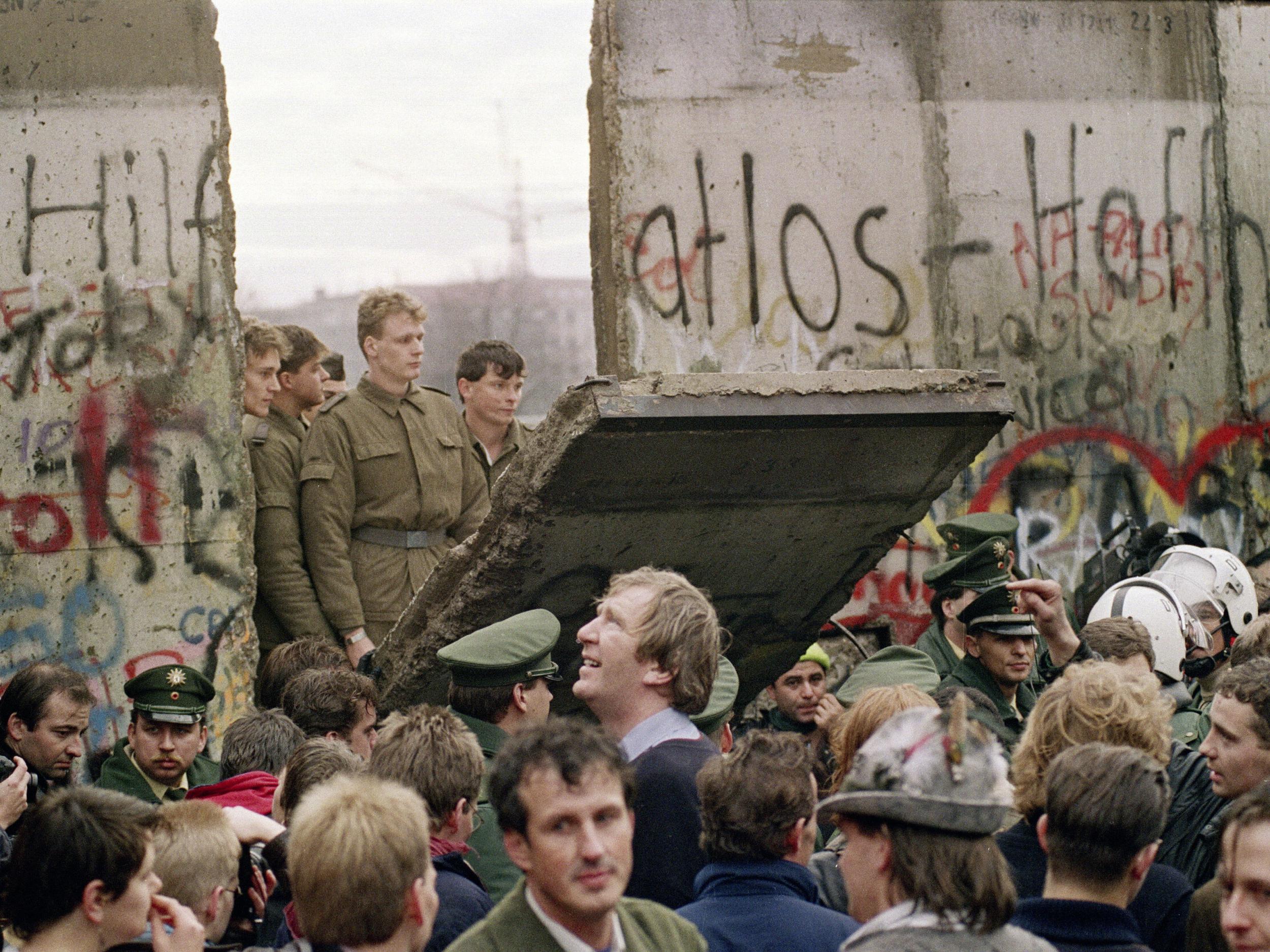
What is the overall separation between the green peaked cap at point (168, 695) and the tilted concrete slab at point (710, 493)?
82cm

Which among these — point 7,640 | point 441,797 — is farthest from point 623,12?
point 441,797

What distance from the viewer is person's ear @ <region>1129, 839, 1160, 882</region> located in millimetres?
Answer: 3027

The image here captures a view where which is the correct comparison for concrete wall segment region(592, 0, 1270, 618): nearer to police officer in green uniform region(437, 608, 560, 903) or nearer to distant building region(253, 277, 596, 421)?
police officer in green uniform region(437, 608, 560, 903)

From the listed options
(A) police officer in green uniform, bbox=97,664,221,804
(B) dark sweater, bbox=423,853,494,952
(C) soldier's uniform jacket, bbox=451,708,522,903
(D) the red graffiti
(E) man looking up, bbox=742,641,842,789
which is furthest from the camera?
(D) the red graffiti

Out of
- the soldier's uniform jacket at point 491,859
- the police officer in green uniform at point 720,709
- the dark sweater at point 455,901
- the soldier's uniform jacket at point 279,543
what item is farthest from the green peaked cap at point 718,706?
→ the soldier's uniform jacket at point 279,543

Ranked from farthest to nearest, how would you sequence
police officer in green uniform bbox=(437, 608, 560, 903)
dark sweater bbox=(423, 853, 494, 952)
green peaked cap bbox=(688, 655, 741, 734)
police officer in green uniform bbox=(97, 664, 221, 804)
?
1. police officer in green uniform bbox=(97, 664, 221, 804)
2. green peaked cap bbox=(688, 655, 741, 734)
3. police officer in green uniform bbox=(437, 608, 560, 903)
4. dark sweater bbox=(423, 853, 494, 952)

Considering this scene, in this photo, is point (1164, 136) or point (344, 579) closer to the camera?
point (344, 579)

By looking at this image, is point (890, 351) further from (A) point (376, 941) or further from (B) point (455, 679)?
(A) point (376, 941)

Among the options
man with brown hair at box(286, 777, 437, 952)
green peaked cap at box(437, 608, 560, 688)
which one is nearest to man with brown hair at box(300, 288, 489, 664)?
green peaked cap at box(437, 608, 560, 688)

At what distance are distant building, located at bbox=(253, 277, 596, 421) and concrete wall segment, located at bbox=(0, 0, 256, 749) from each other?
48.6 metres

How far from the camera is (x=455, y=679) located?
4523 mm

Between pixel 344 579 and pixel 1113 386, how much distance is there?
4764 millimetres

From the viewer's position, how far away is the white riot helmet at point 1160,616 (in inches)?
249

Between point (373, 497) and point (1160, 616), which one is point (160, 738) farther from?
point (1160, 616)
